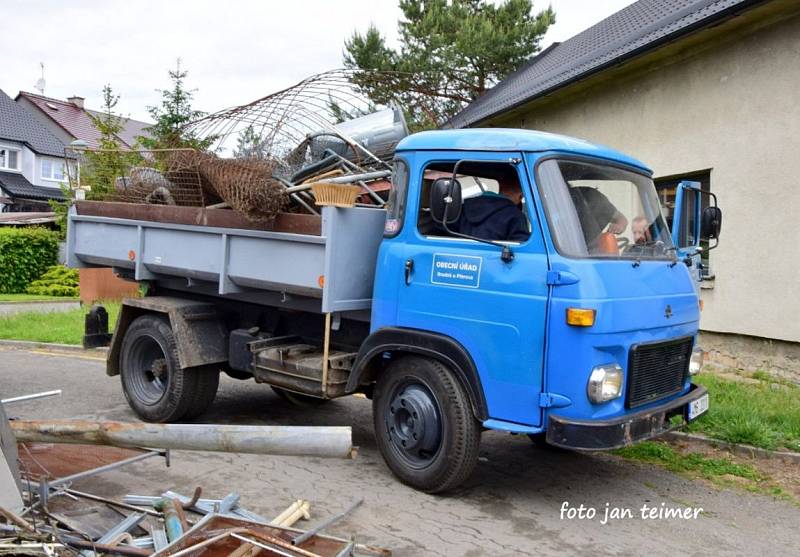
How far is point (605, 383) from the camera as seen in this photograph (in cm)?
442

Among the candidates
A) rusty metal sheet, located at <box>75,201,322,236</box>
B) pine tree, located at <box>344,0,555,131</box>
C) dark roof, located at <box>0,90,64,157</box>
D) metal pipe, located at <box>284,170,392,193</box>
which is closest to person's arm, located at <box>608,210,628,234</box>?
metal pipe, located at <box>284,170,392,193</box>

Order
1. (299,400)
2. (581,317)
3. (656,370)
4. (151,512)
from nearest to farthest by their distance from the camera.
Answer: (151,512), (581,317), (656,370), (299,400)

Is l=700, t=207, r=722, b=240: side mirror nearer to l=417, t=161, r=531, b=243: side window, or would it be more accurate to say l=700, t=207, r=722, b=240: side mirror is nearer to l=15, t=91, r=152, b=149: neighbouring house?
l=417, t=161, r=531, b=243: side window

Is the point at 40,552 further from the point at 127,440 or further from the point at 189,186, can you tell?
the point at 189,186

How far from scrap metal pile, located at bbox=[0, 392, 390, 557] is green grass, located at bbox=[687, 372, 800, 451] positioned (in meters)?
3.21

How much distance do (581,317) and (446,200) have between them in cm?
113

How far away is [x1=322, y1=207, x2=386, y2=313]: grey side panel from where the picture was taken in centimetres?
516

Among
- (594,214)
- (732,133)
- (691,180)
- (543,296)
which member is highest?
(732,133)

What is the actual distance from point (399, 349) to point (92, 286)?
46.5ft

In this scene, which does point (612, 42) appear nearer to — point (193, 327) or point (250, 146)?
point (250, 146)

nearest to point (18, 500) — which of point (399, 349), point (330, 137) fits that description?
point (399, 349)

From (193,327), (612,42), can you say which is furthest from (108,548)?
(612,42)

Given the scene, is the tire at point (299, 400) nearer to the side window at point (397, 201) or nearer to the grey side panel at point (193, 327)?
the grey side panel at point (193, 327)

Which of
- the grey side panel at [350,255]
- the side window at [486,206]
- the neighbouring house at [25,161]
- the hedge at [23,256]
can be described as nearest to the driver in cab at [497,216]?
the side window at [486,206]
